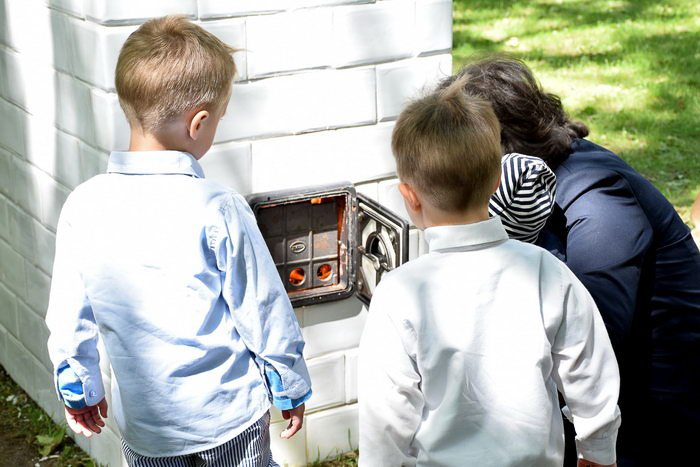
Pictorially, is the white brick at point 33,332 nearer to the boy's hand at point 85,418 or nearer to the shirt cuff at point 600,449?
the boy's hand at point 85,418

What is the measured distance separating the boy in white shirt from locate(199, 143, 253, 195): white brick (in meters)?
0.84

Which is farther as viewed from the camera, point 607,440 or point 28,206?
Result: point 28,206

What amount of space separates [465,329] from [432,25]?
4.37 ft

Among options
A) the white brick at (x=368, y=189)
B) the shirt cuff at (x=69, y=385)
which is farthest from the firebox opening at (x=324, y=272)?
the shirt cuff at (x=69, y=385)

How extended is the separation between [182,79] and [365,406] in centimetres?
76

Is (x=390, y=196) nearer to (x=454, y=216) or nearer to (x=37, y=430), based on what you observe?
(x=454, y=216)

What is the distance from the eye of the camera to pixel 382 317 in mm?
1983

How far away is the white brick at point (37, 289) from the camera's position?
3.34m

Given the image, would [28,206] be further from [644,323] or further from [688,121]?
[688,121]

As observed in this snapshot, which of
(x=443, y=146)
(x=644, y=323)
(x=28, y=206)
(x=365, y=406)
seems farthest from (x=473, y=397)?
(x=28, y=206)

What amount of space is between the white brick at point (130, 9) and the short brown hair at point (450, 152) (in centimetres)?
86

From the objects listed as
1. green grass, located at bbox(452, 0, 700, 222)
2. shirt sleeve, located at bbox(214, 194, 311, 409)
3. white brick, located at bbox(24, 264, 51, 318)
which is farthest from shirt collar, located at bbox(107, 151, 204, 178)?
green grass, located at bbox(452, 0, 700, 222)

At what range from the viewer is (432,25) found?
303 cm

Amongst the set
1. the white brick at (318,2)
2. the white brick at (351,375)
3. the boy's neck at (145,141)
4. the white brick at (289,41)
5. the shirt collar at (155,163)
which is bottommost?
the white brick at (351,375)
